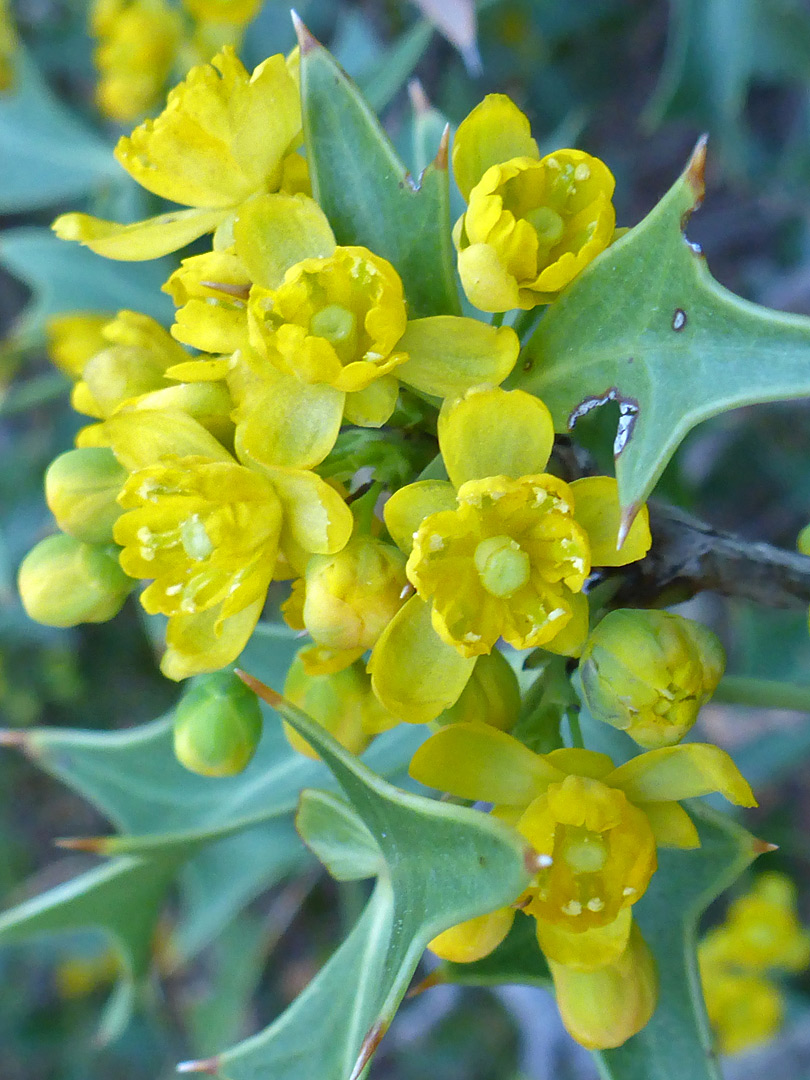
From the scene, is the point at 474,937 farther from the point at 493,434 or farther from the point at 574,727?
the point at 493,434

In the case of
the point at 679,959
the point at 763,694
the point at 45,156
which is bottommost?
the point at 679,959

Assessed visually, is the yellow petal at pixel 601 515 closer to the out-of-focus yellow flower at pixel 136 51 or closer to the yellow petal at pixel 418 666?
the yellow petal at pixel 418 666

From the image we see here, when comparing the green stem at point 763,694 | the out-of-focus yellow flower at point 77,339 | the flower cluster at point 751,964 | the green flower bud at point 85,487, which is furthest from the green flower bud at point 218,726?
the flower cluster at point 751,964

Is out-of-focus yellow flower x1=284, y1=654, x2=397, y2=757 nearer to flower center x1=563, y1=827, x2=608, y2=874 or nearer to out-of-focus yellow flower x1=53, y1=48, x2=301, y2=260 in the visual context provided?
flower center x1=563, y1=827, x2=608, y2=874

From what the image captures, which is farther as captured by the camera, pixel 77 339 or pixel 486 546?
pixel 77 339

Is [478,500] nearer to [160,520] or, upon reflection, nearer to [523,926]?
[160,520]

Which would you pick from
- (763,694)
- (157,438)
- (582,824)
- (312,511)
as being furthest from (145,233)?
(763,694)

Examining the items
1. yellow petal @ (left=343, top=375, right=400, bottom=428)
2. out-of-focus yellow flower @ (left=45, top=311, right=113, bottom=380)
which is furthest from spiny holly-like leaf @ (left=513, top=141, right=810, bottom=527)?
out-of-focus yellow flower @ (left=45, top=311, right=113, bottom=380)
